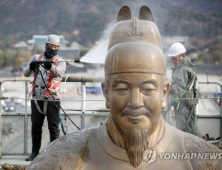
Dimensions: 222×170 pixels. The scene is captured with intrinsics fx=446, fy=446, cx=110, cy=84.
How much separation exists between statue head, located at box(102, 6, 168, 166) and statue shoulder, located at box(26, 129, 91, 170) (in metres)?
0.33

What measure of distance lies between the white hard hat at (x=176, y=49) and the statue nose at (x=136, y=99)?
2797mm

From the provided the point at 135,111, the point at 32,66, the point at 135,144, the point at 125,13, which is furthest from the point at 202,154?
the point at 32,66

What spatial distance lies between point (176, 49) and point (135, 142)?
2.89 m

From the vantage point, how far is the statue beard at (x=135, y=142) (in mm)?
2744

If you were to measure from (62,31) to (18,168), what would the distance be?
172 ft

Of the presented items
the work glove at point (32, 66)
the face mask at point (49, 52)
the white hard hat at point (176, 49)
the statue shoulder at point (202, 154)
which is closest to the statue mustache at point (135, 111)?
the statue shoulder at point (202, 154)

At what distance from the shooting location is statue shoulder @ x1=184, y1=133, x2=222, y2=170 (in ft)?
9.37

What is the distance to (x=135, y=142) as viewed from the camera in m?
2.78

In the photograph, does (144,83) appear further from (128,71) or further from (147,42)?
(147,42)

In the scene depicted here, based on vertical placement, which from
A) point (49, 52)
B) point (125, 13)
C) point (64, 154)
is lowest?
point (64, 154)

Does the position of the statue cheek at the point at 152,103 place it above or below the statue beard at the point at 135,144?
above

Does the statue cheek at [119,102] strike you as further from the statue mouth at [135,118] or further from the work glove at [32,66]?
the work glove at [32,66]

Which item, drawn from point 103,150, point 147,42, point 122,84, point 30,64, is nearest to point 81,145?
point 103,150

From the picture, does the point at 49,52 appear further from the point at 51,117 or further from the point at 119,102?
the point at 119,102
